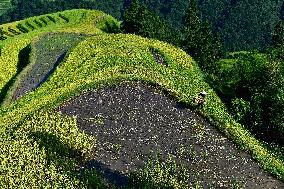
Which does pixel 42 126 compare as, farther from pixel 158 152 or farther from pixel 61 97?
pixel 158 152

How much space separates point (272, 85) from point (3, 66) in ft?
152

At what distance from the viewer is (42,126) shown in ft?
127

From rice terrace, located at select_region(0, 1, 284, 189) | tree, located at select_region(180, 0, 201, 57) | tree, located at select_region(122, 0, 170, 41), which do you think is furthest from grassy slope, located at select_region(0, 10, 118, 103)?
tree, located at select_region(180, 0, 201, 57)

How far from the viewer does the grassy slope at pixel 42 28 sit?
79562 mm

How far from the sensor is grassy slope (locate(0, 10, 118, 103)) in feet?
261

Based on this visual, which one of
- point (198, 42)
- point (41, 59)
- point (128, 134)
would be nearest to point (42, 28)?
point (198, 42)

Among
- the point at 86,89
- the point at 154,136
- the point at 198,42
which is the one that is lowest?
the point at 198,42

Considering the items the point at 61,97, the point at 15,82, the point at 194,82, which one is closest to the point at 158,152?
the point at 61,97

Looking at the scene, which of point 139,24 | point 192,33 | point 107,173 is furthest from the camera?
point 139,24

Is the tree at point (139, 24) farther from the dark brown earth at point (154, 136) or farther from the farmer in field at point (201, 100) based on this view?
the farmer in field at point (201, 100)

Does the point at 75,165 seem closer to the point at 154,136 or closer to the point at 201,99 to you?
the point at 154,136

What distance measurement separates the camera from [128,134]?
3803cm

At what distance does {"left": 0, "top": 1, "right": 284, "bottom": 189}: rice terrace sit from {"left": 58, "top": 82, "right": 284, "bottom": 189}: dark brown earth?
3.1 inches

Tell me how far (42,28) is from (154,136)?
10579cm
